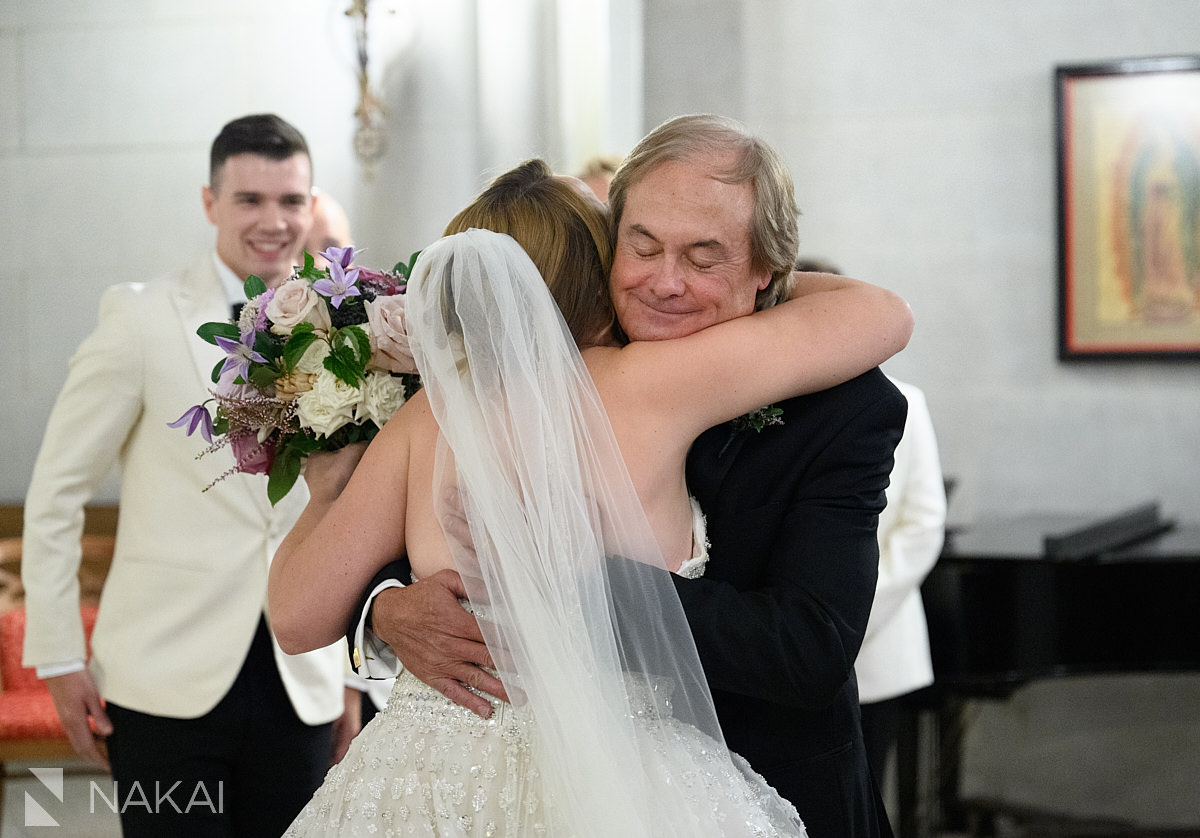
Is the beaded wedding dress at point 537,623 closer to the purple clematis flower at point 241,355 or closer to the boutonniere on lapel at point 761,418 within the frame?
the boutonniere on lapel at point 761,418

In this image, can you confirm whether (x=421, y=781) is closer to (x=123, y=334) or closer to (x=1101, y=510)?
(x=123, y=334)

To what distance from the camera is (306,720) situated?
291cm

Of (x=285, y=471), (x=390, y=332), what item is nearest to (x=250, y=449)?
(x=285, y=471)

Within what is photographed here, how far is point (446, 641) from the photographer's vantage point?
170 cm

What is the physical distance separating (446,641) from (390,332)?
1.58 ft

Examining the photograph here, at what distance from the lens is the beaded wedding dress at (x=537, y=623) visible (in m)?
1.61

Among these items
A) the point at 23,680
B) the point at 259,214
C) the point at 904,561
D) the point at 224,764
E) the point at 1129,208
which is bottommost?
the point at 23,680

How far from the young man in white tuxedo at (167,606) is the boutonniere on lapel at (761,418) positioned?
1.50 meters

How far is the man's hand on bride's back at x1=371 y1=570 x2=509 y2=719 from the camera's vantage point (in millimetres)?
1695

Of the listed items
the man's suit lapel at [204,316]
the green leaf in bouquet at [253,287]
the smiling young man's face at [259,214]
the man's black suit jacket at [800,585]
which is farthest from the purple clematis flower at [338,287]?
the smiling young man's face at [259,214]

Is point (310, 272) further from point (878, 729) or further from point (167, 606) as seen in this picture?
point (878, 729)

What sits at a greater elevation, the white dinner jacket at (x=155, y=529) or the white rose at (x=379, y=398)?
the white rose at (x=379, y=398)

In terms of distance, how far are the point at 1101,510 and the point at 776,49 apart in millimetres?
A: 2803

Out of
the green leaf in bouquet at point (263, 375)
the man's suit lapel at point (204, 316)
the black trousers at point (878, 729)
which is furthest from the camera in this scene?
the black trousers at point (878, 729)
